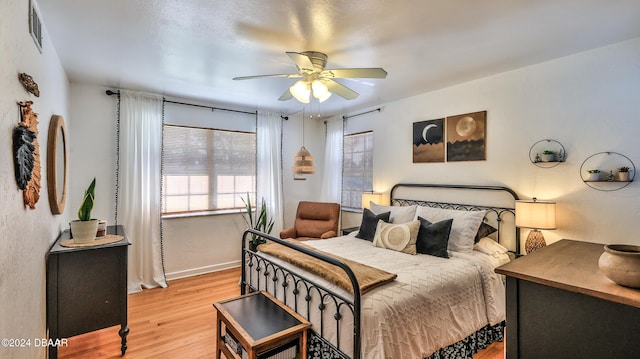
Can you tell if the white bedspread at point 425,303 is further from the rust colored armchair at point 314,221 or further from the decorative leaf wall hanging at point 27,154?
the decorative leaf wall hanging at point 27,154

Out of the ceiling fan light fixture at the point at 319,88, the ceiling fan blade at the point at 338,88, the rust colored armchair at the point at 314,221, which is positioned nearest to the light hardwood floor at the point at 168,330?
the rust colored armchair at the point at 314,221

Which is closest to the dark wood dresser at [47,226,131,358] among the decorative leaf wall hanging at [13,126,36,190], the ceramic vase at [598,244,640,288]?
the decorative leaf wall hanging at [13,126,36,190]

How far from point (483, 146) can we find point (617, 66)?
1.21 meters

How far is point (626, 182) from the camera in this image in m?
2.40

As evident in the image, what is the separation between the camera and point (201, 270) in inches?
175

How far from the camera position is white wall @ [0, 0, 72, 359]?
1.33 meters

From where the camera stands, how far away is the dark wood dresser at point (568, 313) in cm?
→ 137

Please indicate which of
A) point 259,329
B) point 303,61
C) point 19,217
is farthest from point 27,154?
point 303,61

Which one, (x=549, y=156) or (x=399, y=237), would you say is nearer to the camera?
(x=549, y=156)

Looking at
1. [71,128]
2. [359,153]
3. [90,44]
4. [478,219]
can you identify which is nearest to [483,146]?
[478,219]

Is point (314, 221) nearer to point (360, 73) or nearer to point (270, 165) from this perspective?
point (270, 165)

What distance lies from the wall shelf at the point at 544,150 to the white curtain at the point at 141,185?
4425 millimetres

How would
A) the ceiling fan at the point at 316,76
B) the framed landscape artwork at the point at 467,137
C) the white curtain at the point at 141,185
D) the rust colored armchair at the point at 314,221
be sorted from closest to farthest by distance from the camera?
the ceiling fan at the point at 316,76 < the framed landscape artwork at the point at 467,137 < the white curtain at the point at 141,185 < the rust colored armchair at the point at 314,221

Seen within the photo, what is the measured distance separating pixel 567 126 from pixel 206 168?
4.37 m
